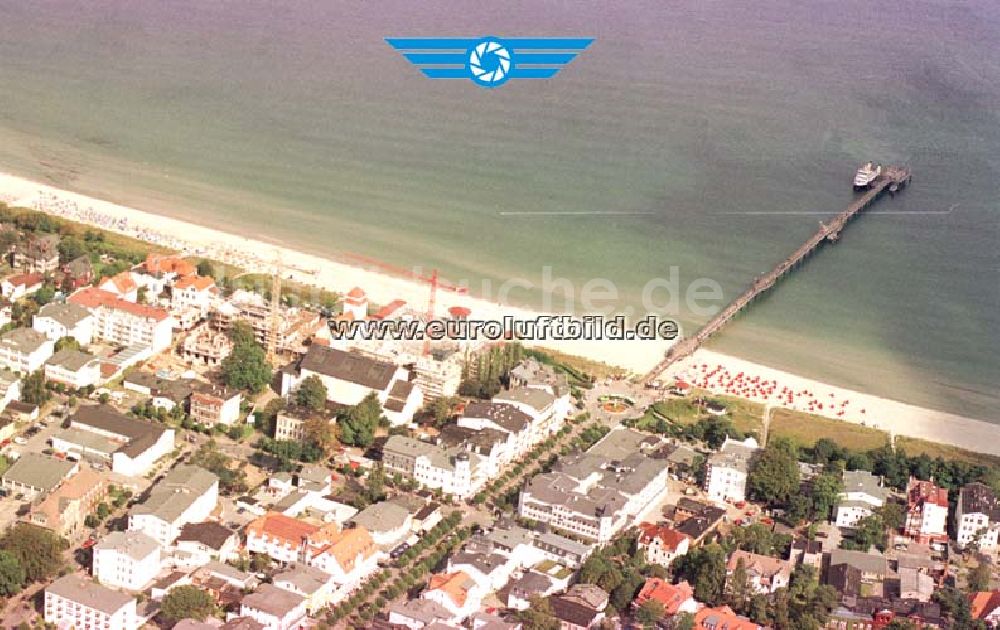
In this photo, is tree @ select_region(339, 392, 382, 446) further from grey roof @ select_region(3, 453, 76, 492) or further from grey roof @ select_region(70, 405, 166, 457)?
grey roof @ select_region(3, 453, 76, 492)

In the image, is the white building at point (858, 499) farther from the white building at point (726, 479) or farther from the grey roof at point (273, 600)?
the grey roof at point (273, 600)

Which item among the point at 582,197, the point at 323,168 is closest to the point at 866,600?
the point at 582,197

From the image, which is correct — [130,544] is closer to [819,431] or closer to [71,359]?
[71,359]

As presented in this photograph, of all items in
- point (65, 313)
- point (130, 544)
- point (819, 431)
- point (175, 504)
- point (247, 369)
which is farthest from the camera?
point (65, 313)

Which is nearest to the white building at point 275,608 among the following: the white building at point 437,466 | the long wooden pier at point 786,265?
the white building at point 437,466

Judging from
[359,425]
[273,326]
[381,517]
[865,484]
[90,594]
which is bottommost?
[90,594]

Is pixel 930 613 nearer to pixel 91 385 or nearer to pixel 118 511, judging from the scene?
pixel 118 511

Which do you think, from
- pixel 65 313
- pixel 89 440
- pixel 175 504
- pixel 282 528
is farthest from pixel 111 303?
pixel 282 528

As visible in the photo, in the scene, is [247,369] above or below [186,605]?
above
